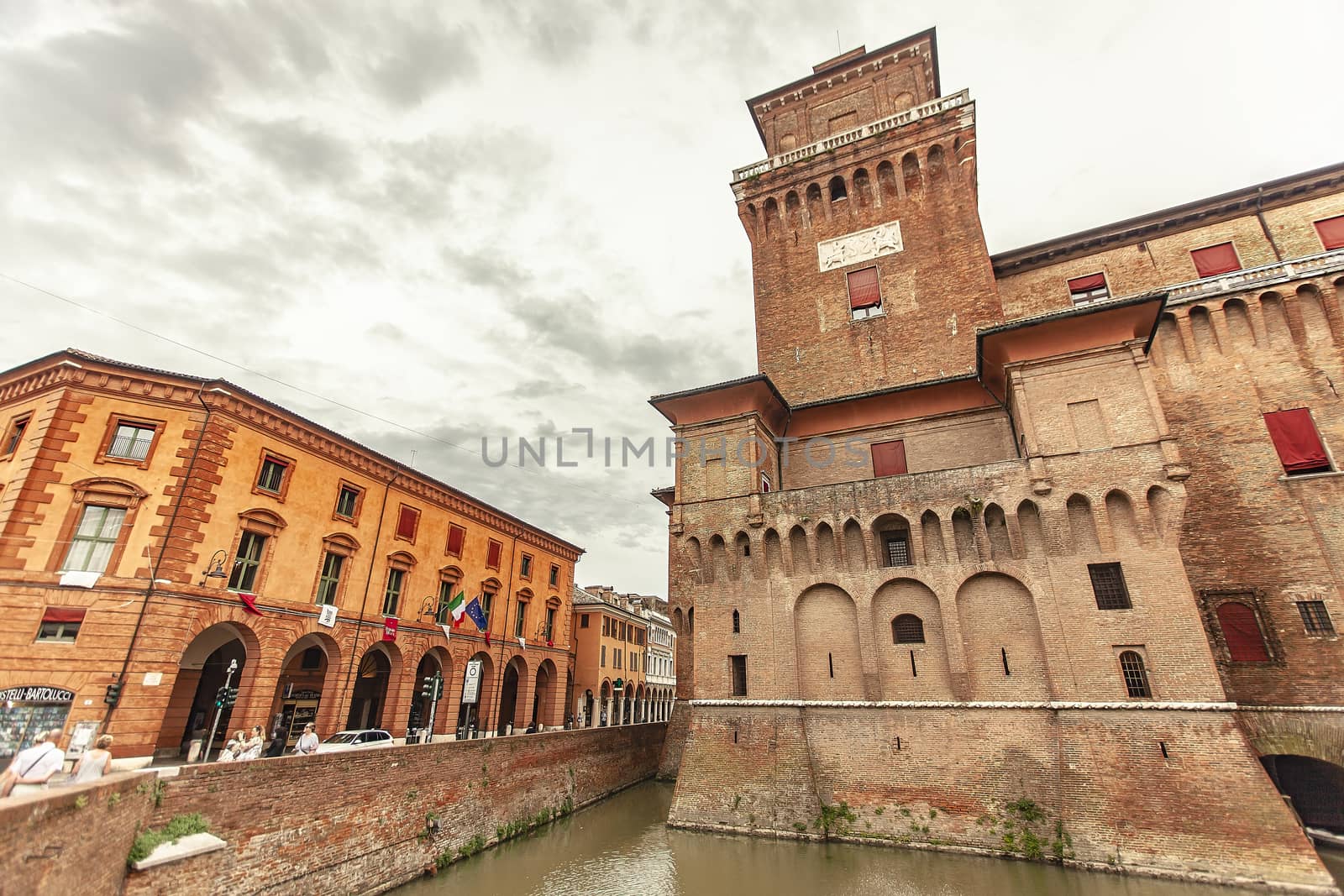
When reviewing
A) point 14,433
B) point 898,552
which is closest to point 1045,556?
point 898,552

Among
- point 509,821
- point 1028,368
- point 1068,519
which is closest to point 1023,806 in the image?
point 1068,519

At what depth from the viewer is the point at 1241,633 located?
1855 cm

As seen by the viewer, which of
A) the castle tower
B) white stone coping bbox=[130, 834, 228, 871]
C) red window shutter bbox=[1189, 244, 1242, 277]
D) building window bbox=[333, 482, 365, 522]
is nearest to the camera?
white stone coping bbox=[130, 834, 228, 871]

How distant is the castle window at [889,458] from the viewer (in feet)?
76.2

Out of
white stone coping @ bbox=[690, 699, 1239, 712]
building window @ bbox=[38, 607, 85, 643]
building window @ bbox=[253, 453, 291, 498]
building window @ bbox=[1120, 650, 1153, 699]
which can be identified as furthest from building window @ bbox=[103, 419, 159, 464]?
building window @ bbox=[1120, 650, 1153, 699]

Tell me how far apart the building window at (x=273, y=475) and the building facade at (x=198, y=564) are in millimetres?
69

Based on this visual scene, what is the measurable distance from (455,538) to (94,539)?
13497 mm

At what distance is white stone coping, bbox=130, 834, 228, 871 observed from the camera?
389 inches

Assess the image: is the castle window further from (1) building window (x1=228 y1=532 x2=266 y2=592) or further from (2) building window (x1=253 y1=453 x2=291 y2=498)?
(1) building window (x1=228 y1=532 x2=266 y2=592)

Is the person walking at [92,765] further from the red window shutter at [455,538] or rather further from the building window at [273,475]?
the red window shutter at [455,538]

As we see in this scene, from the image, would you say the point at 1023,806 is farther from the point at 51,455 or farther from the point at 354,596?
the point at 51,455

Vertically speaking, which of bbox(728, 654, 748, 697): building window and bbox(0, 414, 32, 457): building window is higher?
bbox(0, 414, 32, 457): building window

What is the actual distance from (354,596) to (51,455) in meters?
9.81

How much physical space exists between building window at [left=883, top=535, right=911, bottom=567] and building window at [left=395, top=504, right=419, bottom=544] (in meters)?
19.6
